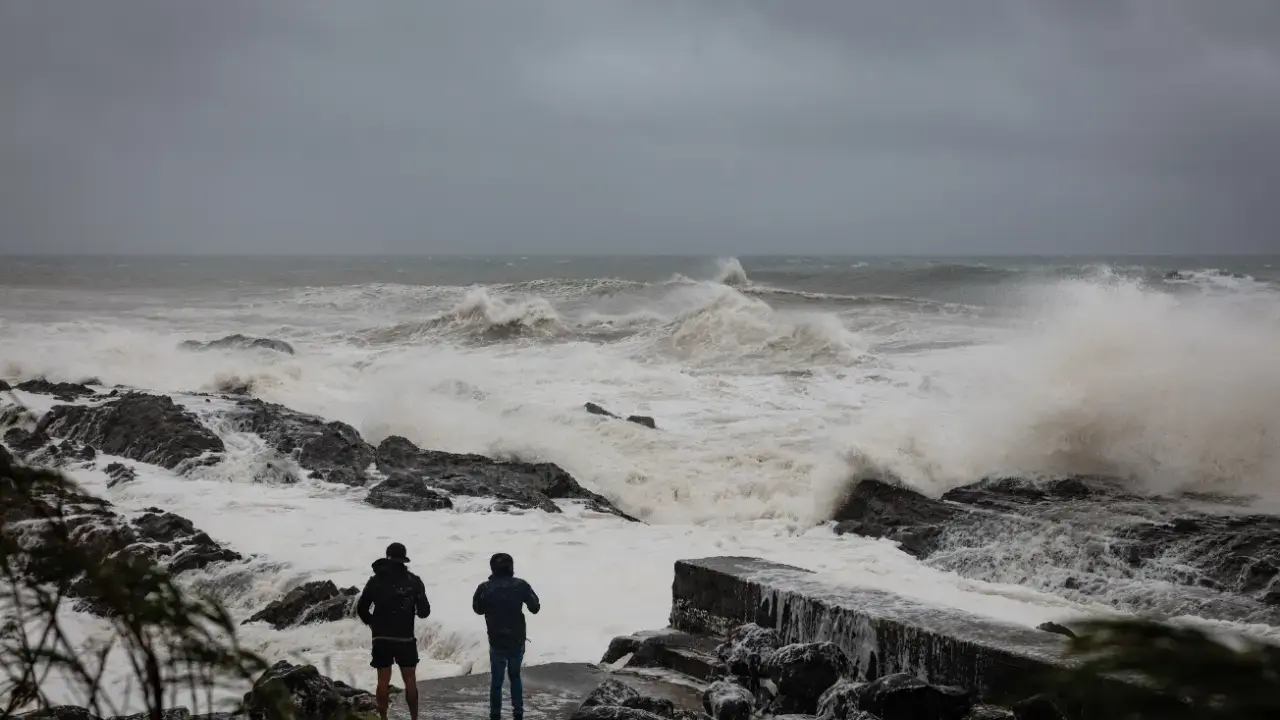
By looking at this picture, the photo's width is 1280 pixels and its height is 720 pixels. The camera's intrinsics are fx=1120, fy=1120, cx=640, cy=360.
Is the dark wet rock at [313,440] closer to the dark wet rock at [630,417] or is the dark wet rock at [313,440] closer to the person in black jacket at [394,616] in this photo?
the dark wet rock at [630,417]

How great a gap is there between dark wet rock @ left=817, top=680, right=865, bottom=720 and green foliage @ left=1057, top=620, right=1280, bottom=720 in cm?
532

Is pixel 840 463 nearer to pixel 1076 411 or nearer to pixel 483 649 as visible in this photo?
pixel 1076 411

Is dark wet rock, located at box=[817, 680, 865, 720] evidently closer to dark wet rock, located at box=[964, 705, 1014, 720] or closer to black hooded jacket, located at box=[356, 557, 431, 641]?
dark wet rock, located at box=[964, 705, 1014, 720]

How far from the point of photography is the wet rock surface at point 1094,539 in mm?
9438

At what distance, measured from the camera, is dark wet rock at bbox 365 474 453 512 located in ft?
43.2

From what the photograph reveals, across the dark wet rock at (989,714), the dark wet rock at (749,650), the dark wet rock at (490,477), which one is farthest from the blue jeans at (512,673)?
the dark wet rock at (490,477)

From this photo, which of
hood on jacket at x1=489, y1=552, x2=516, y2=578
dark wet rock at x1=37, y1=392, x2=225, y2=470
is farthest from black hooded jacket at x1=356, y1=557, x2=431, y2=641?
dark wet rock at x1=37, y1=392, x2=225, y2=470

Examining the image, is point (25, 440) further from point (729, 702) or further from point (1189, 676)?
point (1189, 676)

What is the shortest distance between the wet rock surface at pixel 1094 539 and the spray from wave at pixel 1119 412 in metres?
0.69

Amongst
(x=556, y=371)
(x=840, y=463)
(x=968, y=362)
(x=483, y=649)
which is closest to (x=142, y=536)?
(x=483, y=649)

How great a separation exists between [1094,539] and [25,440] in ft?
44.5

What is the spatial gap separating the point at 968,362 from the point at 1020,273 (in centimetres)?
3523

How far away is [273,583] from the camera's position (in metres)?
10.4

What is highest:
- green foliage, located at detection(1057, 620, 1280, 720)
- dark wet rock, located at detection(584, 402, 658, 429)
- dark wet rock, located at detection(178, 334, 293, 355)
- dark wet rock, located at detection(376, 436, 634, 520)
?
green foliage, located at detection(1057, 620, 1280, 720)
